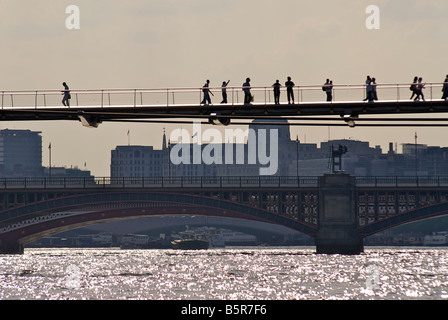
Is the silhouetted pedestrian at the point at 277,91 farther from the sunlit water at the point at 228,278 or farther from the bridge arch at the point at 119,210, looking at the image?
the bridge arch at the point at 119,210

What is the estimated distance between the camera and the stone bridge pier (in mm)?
145750

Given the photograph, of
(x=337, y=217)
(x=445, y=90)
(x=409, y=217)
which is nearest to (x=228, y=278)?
(x=445, y=90)

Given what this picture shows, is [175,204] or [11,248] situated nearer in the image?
[175,204]

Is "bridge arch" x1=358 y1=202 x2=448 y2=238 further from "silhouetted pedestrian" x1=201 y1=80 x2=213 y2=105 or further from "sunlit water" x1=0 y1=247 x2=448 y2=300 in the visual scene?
"silhouetted pedestrian" x1=201 y1=80 x2=213 y2=105

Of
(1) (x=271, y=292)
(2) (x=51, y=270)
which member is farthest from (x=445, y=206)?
(1) (x=271, y=292)

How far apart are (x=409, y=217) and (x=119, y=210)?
1550 inches

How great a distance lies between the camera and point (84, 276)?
104000 millimetres

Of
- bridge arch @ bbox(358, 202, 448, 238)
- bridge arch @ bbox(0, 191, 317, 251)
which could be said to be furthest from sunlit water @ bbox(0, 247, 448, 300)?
bridge arch @ bbox(358, 202, 448, 238)

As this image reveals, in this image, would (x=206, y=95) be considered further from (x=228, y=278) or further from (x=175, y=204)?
(x=175, y=204)

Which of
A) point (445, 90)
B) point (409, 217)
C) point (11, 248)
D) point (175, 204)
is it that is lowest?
point (11, 248)

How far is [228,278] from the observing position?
326 feet

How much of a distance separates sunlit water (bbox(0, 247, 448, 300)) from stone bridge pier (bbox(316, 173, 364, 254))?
21.4ft

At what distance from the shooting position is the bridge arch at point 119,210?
472ft

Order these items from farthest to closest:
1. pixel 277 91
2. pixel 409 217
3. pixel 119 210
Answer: pixel 119 210 → pixel 409 217 → pixel 277 91
